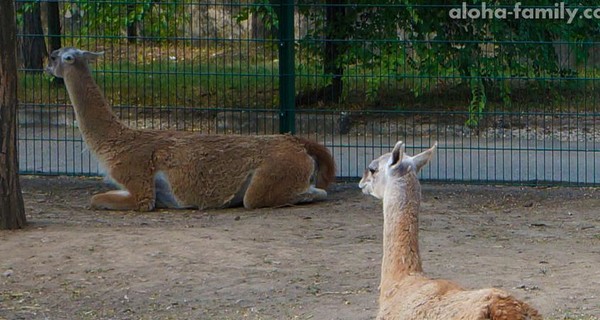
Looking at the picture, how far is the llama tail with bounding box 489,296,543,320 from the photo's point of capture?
405cm

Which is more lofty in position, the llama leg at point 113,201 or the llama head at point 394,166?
the llama head at point 394,166

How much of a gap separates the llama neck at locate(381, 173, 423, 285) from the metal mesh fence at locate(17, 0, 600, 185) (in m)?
5.82

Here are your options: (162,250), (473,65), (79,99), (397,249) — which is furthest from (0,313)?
(473,65)

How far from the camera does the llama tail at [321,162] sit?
10.0 meters

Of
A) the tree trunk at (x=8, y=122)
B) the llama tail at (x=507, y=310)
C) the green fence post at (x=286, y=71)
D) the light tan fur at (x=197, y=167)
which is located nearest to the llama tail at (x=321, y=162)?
the light tan fur at (x=197, y=167)

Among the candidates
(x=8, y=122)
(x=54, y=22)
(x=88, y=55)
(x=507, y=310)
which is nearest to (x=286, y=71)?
(x=88, y=55)

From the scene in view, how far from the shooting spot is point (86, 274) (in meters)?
7.24

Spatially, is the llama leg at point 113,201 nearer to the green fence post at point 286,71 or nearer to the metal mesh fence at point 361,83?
the metal mesh fence at point 361,83

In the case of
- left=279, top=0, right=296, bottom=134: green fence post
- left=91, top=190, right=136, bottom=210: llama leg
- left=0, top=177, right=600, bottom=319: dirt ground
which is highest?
left=279, top=0, right=296, bottom=134: green fence post

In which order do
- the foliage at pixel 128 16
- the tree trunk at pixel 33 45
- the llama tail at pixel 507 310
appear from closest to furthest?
1. the llama tail at pixel 507 310
2. the foliage at pixel 128 16
3. the tree trunk at pixel 33 45

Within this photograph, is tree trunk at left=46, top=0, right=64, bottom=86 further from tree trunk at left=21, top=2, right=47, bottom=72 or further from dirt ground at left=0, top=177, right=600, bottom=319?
dirt ground at left=0, top=177, right=600, bottom=319

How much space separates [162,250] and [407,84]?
20.2ft

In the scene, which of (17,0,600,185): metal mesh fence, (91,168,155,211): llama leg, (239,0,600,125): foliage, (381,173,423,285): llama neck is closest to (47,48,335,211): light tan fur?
(91,168,155,211): llama leg

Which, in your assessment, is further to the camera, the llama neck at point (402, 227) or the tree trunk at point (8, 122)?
the tree trunk at point (8, 122)
